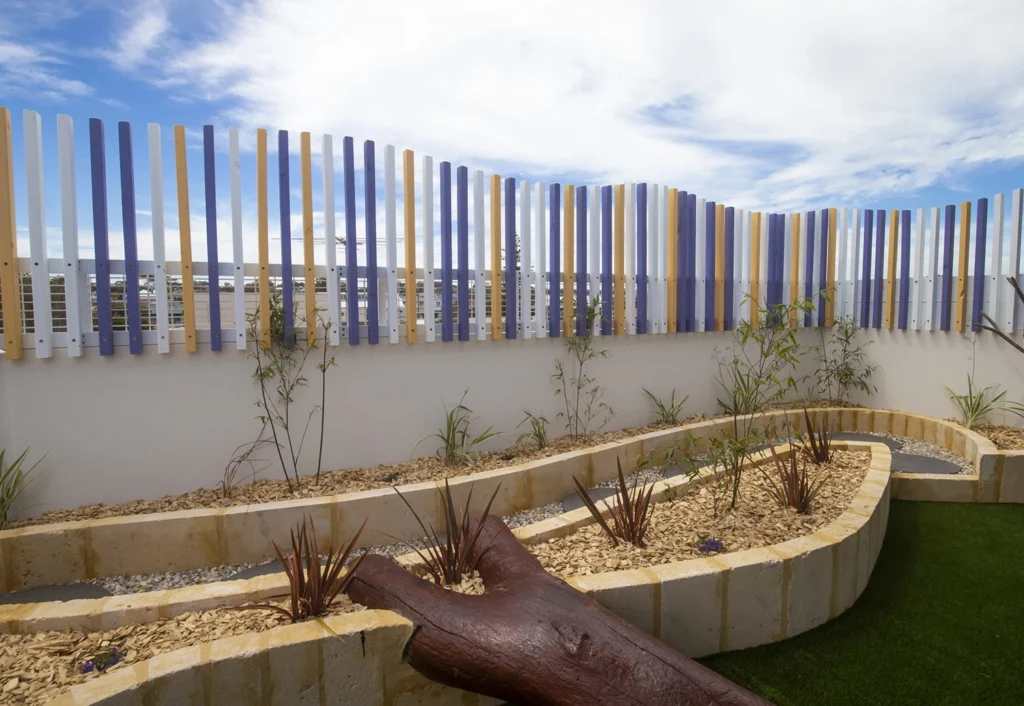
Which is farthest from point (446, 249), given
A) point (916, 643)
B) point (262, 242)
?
point (916, 643)

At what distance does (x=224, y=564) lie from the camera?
3574mm

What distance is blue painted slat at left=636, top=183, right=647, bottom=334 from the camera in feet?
20.5

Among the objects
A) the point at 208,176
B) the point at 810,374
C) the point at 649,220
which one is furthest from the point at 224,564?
the point at 810,374

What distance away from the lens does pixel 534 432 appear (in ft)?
18.3

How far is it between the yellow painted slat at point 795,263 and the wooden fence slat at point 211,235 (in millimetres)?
6569

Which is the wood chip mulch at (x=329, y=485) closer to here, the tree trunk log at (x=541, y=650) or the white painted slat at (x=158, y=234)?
the white painted slat at (x=158, y=234)

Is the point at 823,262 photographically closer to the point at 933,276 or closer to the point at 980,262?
the point at 933,276

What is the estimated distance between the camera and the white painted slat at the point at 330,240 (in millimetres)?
4652

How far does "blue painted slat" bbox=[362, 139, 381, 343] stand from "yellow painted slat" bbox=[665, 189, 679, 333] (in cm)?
330

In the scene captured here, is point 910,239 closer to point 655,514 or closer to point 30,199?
point 655,514

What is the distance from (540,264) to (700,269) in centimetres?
230

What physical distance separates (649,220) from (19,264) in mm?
5364

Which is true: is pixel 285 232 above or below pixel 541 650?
above

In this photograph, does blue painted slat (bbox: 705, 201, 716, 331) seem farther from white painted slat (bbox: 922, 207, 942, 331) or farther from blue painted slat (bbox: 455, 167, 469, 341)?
blue painted slat (bbox: 455, 167, 469, 341)
